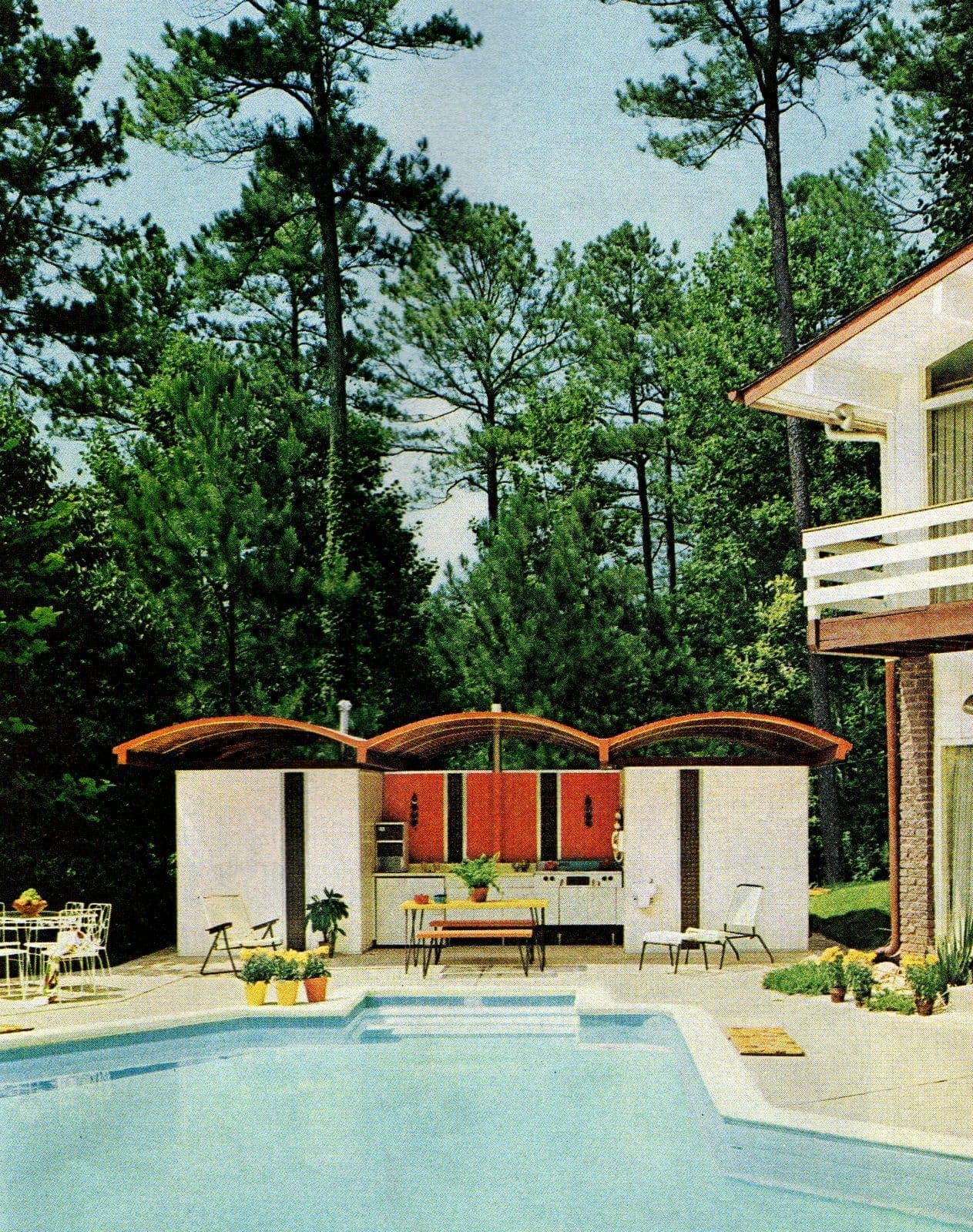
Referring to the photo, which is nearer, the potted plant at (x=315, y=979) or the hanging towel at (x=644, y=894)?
the potted plant at (x=315, y=979)

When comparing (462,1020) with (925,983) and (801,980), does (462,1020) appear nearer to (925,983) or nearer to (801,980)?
(801,980)

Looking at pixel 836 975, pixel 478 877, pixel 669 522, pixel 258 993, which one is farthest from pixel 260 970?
pixel 669 522

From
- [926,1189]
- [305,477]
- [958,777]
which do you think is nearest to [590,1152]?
[926,1189]

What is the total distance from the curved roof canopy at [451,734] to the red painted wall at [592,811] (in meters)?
1.27

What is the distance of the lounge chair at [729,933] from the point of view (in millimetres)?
15414

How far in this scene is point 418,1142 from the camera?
962cm

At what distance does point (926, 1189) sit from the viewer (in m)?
7.81

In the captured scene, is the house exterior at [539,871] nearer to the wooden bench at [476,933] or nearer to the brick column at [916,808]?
the wooden bench at [476,933]

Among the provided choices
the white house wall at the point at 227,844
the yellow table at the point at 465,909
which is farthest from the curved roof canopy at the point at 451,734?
the yellow table at the point at 465,909

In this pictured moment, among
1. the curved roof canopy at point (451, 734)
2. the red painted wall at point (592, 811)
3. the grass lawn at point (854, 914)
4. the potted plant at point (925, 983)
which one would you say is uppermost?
the curved roof canopy at point (451, 734)

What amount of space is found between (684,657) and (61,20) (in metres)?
16.2

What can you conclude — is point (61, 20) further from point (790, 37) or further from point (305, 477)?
point (790, 37)

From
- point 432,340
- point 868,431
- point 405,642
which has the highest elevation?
point 432,340

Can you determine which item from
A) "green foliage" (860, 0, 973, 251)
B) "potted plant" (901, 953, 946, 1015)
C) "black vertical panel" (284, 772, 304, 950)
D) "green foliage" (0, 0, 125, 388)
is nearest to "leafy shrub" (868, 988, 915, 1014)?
"potted plant" (901, 953, 946, 1015)
